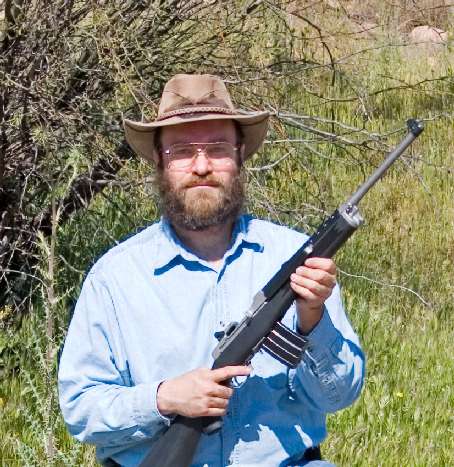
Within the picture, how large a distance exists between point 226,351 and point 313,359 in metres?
0.22

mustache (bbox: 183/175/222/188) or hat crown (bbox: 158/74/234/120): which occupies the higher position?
hat crown (bbox: 158/74/234/120)

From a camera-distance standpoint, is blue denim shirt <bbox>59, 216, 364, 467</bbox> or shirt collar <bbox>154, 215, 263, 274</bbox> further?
shirt collar <bbox>154, 215, 263, 274</bbox>

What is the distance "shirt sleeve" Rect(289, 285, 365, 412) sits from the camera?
8.57 feet

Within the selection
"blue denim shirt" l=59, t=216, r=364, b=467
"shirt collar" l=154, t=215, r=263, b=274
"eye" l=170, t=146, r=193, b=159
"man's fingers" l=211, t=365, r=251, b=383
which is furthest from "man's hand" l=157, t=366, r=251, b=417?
"eye" l=170, t=146, r=193, b=159

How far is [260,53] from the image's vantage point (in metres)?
4.46

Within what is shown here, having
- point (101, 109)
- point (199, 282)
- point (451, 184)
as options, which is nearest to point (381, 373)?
point (101, 109)

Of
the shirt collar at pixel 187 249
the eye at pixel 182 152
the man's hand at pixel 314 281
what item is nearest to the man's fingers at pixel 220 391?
the man's hand at pixel 314 281

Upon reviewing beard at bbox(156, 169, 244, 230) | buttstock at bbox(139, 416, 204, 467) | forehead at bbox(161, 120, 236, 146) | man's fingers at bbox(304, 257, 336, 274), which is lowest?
buttstock at bbox(139, 416, 204, 467)

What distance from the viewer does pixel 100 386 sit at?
268cm

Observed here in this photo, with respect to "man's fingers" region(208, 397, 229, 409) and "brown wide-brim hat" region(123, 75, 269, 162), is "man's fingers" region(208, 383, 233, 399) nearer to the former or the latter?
"man's fingers" region(208, 397, 229, 409)

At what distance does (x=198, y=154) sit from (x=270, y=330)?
1.74 ft

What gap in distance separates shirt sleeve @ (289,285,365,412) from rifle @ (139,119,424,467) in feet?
0.24

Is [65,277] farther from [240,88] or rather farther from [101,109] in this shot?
[240,88]

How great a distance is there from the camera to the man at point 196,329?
2635 millimetres
